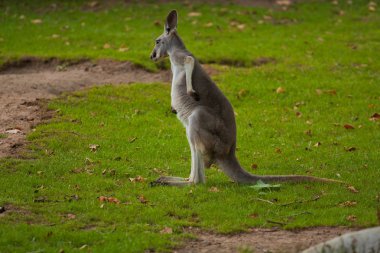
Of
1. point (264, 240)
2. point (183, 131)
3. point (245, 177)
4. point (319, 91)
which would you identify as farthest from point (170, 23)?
point (319, 91)

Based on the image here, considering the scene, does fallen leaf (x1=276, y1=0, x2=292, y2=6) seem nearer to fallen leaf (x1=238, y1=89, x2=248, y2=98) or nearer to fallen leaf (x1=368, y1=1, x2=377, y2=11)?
fallen leaf (x1=368, y1=1, x2=377, y2=11)

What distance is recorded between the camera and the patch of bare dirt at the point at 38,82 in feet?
39.0

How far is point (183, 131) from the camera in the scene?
1274cm

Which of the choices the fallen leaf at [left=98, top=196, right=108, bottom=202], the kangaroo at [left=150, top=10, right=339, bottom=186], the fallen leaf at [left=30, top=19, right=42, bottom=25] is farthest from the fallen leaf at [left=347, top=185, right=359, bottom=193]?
the fallen leaf at [left=30, top=19, right=42, bottom=25]

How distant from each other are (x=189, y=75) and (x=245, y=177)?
152 cm

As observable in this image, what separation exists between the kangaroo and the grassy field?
0.69 feet

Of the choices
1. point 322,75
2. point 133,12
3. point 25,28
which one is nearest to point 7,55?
point 25,28

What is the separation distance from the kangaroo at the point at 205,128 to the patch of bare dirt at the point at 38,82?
272cm

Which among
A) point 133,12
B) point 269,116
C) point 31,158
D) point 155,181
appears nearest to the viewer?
point 155,181

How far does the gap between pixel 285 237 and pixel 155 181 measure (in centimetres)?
232

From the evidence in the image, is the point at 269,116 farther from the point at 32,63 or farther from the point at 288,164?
the point at 32,63

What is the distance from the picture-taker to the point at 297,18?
67.4 ft

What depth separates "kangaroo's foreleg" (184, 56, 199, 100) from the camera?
9531mm

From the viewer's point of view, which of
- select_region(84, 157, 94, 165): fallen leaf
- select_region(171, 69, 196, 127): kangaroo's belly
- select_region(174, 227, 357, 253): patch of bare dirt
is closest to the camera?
select_region(174, 227, 357, 253): patch of bare dirt
